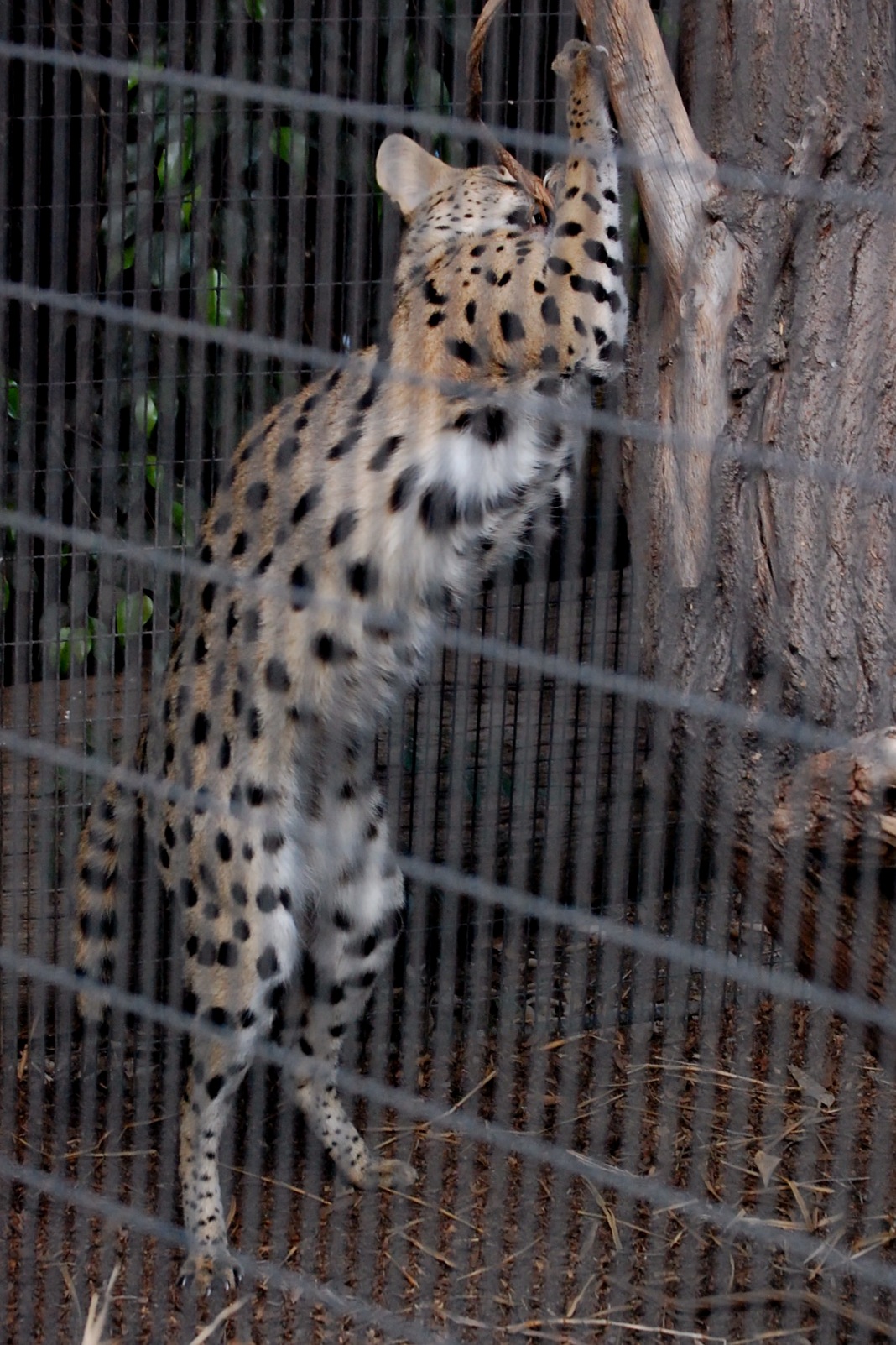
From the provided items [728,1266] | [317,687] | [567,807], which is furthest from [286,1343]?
[567,807]

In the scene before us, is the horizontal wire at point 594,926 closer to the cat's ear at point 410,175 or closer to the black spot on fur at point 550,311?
the black spot on fur at point 550,311

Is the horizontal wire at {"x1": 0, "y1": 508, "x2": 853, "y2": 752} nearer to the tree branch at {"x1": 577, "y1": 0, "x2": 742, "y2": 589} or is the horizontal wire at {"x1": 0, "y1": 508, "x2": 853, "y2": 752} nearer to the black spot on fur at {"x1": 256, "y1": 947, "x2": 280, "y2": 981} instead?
the tree branch at {"x1": 577, "y1": 0, "x2": 742, "y2": 589}

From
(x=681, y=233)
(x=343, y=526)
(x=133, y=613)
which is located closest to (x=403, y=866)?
(x=343, y=526)

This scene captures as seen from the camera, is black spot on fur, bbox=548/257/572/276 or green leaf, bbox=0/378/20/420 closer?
black spot on fur, bbox=548/257/572/276

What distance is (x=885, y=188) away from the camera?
6.90ft

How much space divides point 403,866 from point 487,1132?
512 millimetres

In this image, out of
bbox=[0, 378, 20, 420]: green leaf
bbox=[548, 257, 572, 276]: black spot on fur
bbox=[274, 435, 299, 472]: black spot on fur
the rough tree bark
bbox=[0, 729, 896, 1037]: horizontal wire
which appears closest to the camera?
bbox=[0, 729, 896, 1037]: horizontal wire

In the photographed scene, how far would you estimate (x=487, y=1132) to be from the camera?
280 cm

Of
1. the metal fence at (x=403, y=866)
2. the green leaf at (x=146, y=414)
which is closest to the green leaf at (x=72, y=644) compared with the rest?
the metal fence at (x=403, y=866)

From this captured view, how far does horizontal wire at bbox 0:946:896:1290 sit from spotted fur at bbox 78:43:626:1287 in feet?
0.27

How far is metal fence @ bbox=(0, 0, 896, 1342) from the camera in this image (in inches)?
104

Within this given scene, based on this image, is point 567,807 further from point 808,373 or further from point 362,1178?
point 808,373

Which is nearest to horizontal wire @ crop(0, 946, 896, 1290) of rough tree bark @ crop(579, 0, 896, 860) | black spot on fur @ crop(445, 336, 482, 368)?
rough tree bark @ crop(579, 0, 896, 860)

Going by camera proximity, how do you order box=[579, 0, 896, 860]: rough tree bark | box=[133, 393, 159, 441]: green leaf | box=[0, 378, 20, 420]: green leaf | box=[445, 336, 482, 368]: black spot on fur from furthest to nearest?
box=[0, 378, 20, 420]: green leaf
box=[133, 393, 159, 441]: green leaf
box=[445, 336, 482, 368]: black spot on fur
box=[579, 0, 896, 860]: rough tree bark
